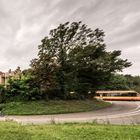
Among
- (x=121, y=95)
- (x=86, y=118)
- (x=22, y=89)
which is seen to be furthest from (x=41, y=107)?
(x=121, y=95)

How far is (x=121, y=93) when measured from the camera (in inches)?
2443

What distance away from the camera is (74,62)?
41.2 meters

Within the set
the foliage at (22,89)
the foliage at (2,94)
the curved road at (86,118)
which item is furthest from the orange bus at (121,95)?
the curved road at (86,118)

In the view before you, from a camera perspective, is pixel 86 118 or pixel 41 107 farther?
pixel 41 107

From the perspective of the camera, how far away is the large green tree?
3975 centimetres

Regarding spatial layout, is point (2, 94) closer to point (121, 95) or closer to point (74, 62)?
point (74, 62)

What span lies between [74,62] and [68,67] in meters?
1.11

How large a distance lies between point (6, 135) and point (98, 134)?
3989 millimetres

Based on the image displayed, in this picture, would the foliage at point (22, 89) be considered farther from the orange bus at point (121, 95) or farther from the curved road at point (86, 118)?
the orange bus at point (121, 95)

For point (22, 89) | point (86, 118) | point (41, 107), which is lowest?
point (86, 118)

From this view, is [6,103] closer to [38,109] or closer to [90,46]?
[38,109]

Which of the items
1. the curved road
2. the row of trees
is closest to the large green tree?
the row of trees

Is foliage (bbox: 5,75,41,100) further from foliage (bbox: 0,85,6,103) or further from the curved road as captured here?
the curved road

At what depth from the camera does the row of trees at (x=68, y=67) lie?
127 ft
